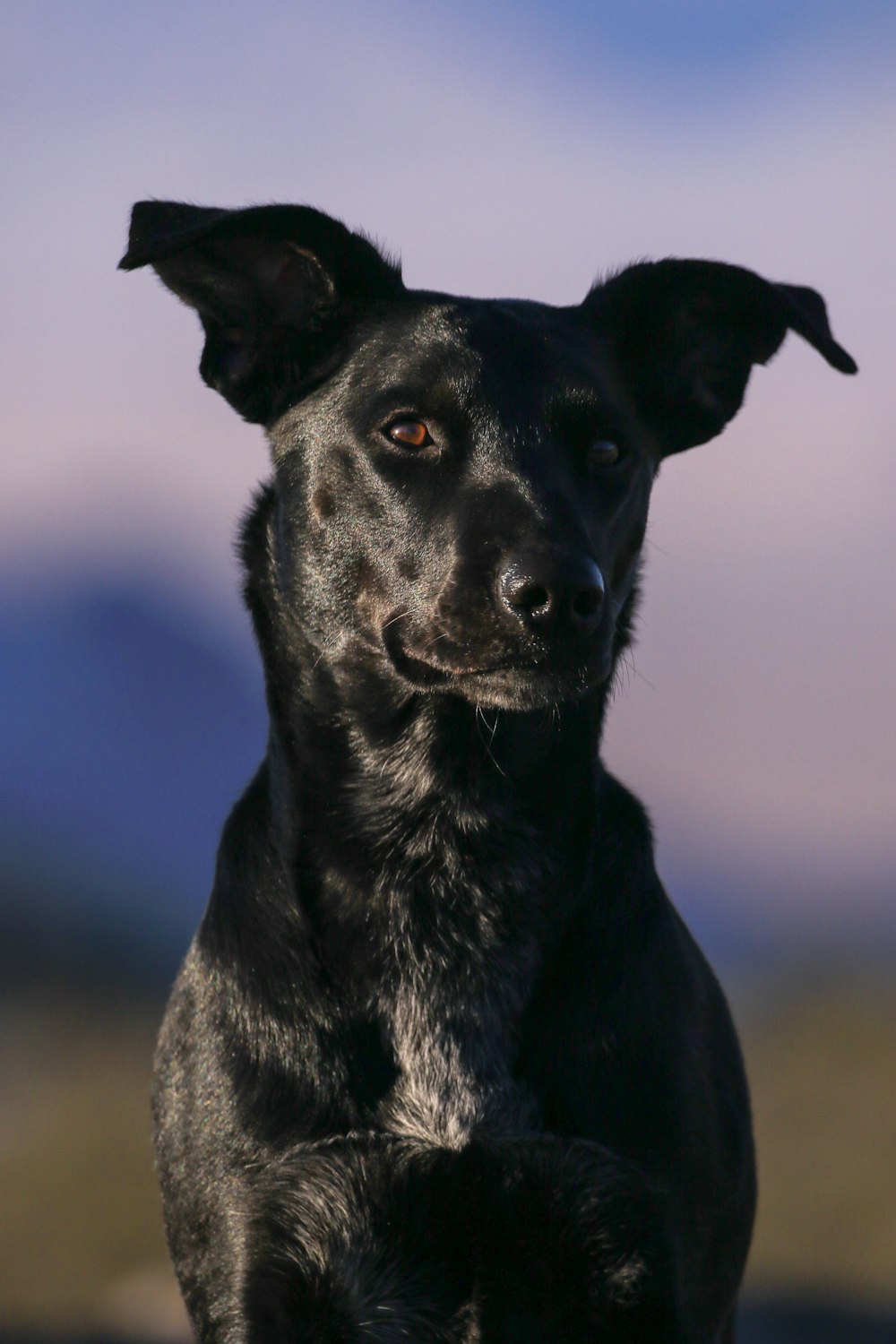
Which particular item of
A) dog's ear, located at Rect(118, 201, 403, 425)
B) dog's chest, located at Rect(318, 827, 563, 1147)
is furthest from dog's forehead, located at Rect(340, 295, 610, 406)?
dog's chest, located at Rect(318, 827, 563, 1147)

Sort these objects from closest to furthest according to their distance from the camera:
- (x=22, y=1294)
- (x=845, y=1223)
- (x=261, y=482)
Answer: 1. (x=261, y=482)
2. (x=845, y=1223)
3. (x=22, y=1294)

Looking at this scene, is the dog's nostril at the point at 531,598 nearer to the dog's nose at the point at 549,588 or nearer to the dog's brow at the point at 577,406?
the dog's nose at the point at 549,588

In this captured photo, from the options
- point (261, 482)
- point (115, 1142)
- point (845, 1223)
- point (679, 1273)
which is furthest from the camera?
point (115, 1142)

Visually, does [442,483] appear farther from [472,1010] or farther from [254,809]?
[472,1010]

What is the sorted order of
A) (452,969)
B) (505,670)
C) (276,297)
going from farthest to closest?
A: (276,297), (452,969), (505,670)

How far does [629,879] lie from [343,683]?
79 cm

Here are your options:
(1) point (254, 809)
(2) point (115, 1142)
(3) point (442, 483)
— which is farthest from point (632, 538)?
(2) point (115, 1142)

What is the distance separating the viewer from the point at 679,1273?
9.37 feet

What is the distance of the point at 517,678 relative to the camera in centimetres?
294

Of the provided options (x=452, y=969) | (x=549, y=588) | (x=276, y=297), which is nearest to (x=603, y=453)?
(x=549, y=588)

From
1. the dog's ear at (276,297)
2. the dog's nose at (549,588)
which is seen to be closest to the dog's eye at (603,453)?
the dog's nose at (549,588)

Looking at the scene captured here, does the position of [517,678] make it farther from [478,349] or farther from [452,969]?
[478,349]

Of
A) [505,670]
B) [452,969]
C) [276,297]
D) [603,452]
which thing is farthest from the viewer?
[276,297]

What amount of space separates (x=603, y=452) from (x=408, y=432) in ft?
1.52
